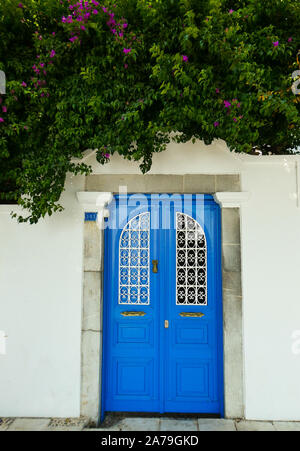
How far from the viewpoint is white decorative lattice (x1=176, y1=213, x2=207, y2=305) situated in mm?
4172

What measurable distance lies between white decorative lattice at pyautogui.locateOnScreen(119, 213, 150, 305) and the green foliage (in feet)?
2.49

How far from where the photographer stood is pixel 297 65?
3600 mm

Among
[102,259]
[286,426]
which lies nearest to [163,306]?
[102,259]

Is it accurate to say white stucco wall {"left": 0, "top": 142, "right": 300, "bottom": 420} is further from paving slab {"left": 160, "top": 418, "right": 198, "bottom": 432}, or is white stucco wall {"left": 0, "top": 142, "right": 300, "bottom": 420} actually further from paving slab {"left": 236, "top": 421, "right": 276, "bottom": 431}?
paving slab {"left": 160, "top": 418, "right": 198, "bottom": 432}

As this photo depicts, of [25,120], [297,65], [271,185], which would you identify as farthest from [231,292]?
[25,120]

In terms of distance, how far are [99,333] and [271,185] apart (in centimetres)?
255

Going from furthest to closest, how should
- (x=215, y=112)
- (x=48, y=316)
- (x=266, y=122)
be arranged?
(x=48, y=316), (x=266, y=122), (x=215, y=112)

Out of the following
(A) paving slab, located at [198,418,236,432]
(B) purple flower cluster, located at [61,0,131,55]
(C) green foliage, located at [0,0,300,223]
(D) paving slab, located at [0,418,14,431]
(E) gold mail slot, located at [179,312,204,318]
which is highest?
(B) purple flower cluster, located at [61,0,131,55]

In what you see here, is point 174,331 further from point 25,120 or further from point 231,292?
point 25,120

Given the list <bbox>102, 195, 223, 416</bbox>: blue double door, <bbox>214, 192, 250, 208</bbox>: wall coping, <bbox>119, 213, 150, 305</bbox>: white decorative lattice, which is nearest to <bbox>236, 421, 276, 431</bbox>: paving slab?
<bbox>102, 195, 223, 416</bbox>: blue double door

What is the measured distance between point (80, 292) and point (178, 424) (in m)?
1.76

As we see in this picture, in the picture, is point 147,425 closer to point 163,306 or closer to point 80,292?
point 163,306

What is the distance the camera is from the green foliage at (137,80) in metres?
3.38

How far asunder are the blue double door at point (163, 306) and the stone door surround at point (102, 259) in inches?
5.7
